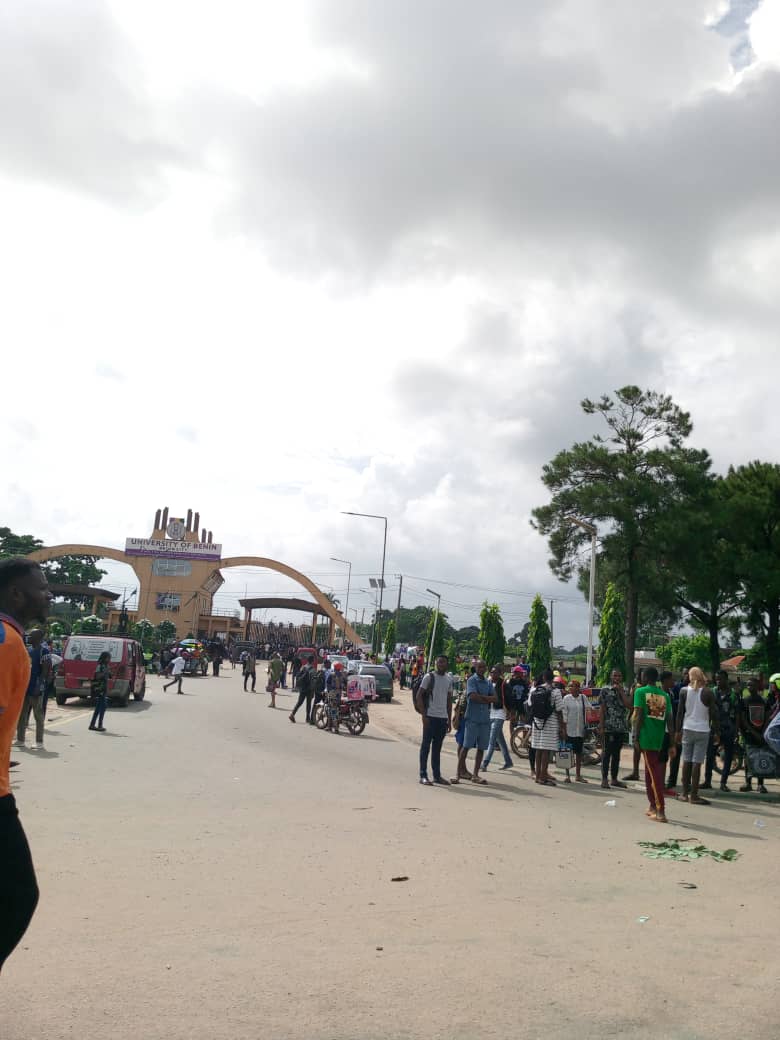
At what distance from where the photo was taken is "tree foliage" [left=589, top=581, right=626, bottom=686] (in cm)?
2891

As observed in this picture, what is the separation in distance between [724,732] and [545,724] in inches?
130

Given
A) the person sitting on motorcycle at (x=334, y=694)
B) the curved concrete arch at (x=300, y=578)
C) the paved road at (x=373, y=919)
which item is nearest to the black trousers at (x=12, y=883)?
the paved road at (x=373, y=919)

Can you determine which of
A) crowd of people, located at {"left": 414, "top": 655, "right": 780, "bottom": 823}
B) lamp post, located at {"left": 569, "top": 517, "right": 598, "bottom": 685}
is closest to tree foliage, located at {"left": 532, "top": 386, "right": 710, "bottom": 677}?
lamp post, located at {"left": 569, "top": 517, "right": 598, "bottom": 685}

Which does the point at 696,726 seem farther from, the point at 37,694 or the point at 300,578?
the point at 300,578

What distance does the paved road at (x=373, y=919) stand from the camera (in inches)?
159

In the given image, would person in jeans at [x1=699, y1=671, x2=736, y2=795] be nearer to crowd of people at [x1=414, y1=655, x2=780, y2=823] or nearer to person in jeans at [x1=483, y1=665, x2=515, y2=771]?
crowd of people at [x1=414, y1=655, x2=780, y2=823]

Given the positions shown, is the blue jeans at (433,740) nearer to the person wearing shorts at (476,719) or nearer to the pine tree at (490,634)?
the person wearing shorts at (476,719)

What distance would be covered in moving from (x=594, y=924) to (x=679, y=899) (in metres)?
1.13

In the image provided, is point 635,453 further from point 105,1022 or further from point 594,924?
point 105,1022

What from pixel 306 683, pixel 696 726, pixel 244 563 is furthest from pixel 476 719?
pixel 244 563

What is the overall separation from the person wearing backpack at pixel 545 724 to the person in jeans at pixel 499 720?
2.27ft

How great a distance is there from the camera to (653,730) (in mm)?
10461

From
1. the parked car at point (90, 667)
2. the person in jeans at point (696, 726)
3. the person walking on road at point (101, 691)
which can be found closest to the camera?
the person in jeans at point (696, 726)

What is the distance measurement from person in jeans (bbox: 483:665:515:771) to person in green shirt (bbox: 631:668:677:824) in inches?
112
